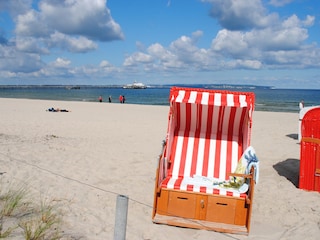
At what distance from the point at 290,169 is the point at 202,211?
3.56 m

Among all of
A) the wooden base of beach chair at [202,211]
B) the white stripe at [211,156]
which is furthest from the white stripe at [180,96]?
the wooden base of beach chair at [202,211]

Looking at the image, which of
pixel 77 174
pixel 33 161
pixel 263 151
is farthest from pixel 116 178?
pixel 263 151

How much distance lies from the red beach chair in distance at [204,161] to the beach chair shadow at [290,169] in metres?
1.47

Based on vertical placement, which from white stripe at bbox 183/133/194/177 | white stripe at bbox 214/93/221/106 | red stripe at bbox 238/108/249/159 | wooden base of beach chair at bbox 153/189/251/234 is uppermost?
white stripe at bbox 214/93/221/106

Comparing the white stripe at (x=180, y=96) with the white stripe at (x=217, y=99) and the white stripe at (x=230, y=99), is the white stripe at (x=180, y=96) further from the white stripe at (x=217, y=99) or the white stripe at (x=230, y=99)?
the white stripe at (x=230, y=99)

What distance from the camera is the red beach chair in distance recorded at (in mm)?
4430

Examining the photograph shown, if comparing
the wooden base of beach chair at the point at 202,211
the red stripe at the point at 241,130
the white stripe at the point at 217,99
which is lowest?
the wooden base of beach chair at the point at 202,211

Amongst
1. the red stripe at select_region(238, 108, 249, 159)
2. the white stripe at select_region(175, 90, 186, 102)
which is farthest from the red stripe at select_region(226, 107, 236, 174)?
the white stripe at select_region(175, 90, 186, 102)

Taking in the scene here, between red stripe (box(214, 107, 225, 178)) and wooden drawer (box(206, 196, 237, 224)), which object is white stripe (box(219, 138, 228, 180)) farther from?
wooden drawer (box(206, 196, 237, 224))

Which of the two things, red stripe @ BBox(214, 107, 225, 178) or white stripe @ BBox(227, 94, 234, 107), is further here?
red stripe @ BBox(214, 107, 225, 178)

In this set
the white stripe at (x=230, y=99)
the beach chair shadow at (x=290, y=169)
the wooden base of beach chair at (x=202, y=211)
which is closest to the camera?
the wooden base of beach chair at (x=202, y=211)

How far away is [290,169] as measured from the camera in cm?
727

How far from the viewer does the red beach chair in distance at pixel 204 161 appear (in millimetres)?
4430

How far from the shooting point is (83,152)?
26.7 ft
